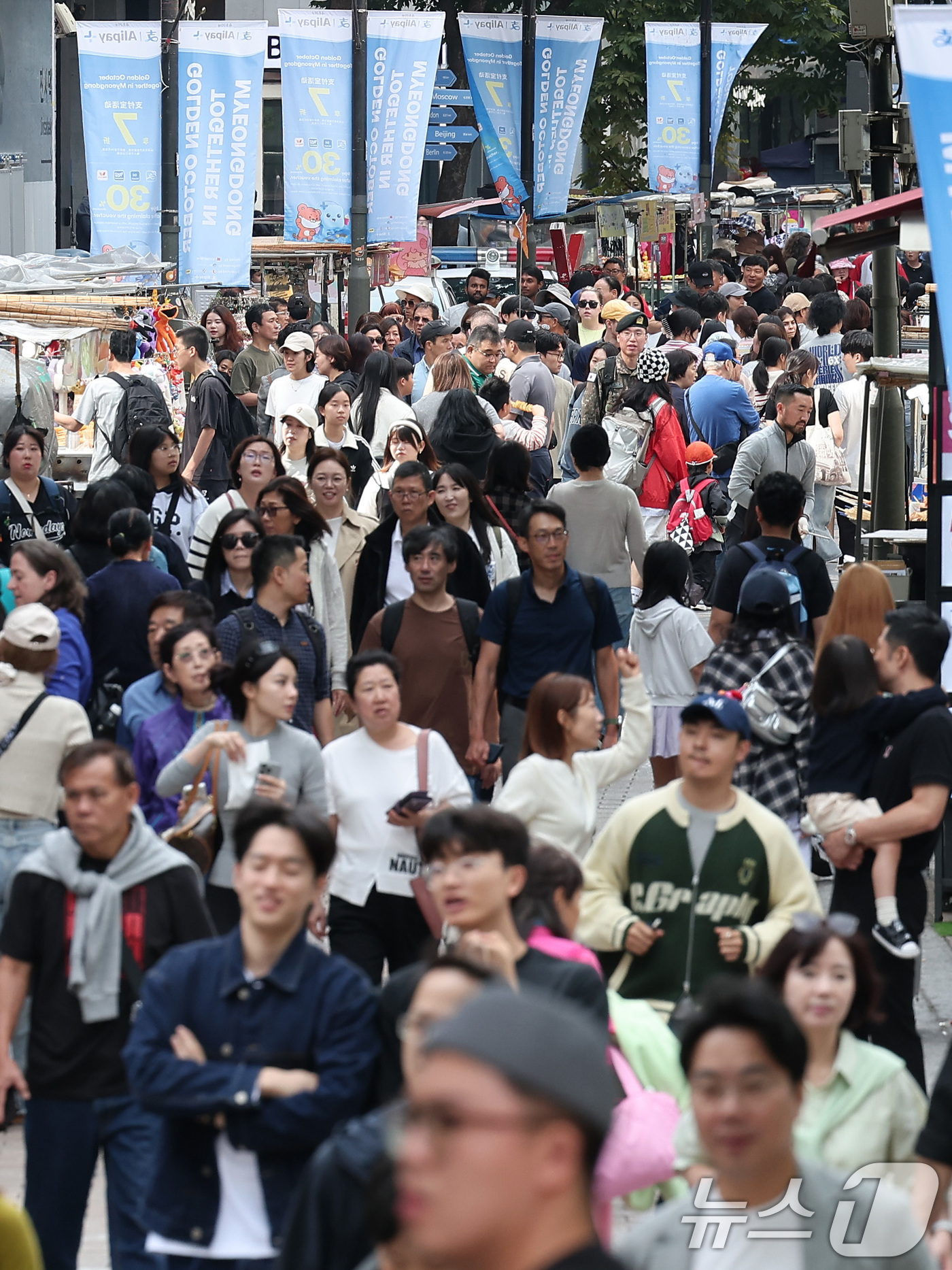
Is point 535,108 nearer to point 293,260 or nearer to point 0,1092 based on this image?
point 293,260

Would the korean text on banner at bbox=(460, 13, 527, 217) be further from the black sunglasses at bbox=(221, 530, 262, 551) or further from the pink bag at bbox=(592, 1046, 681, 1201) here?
the pink bag at bbox=(592, 1046, 681, 1201)

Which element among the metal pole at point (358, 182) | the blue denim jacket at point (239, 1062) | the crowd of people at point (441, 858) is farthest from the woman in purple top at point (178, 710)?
the metal pole at point (358, 182)

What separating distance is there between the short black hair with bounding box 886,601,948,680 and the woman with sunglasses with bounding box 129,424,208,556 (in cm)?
453

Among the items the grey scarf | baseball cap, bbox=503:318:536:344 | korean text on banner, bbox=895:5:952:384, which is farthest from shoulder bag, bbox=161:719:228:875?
baseball cap, bbox=503:318:536:344

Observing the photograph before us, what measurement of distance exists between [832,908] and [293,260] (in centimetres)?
2296

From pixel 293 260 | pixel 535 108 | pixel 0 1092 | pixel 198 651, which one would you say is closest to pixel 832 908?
pixel 198 651

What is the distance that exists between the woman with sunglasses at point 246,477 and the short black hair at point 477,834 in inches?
187

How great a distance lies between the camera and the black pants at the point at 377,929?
6277mm

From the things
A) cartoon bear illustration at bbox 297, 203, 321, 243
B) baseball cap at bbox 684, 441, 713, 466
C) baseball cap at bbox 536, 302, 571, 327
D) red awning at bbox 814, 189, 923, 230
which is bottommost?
baseball cap at bbox 684, 441, 713, 466

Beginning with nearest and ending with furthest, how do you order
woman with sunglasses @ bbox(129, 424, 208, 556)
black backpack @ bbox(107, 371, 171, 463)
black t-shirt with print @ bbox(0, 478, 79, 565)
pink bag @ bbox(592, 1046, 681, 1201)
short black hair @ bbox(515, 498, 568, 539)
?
1. pink bag @ bbox(592, 1046, 681, 1201)
2. short black hair @ bbox(515, 498, 568, 539)
3. black t-shirt with print @ bbox(0, 478, 79, 565)
4. woman with sunglasses @ bbox(129, 424, 208, 556)
5. black backpack @ bbox(107, 371, 171, 463)

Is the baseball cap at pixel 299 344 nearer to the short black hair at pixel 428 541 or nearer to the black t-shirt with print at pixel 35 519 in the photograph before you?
the black t-shirt with print at pixel 35 519

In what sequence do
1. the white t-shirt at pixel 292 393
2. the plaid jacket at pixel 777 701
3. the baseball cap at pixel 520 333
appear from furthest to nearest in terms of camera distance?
the baseball cap at pixel 520 333 < the white t-shirt at pixel 292 393 < the plaid jacket at pixel 777 701

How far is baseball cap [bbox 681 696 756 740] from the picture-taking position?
5.51m

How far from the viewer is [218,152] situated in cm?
2150
